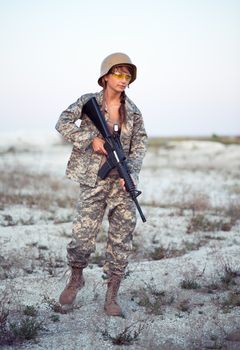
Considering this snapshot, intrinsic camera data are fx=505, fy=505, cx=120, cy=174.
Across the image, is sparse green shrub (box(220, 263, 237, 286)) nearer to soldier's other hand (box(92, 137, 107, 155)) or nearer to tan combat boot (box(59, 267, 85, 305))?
tan combat boot (box(59, 267, 85, 305))

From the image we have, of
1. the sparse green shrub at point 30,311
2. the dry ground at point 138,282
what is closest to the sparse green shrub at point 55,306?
the dry ground at point 138,282

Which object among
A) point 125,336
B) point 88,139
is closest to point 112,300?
point 125,336

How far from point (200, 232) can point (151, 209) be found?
6.50 feet

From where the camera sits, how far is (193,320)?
13.8 ft

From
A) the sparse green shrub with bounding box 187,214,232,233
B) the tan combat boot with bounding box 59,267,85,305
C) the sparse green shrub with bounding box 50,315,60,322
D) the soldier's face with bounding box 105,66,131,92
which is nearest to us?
the sparse green shrub with bounding box 50,315,60,322

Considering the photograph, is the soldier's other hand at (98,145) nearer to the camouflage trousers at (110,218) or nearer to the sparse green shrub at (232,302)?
the camouflage trousers at (110,218)

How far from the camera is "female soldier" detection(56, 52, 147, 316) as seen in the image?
4164 millimetres

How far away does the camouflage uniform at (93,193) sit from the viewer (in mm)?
4191

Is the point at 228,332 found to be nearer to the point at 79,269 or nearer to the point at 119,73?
the point at 79,269

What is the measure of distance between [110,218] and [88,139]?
2.37 feet

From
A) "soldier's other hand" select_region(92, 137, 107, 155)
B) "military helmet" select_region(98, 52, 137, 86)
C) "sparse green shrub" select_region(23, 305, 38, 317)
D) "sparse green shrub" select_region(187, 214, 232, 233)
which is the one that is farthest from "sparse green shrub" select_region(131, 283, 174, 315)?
"sparse green shrub" select_region(187, 214, 232, 233)

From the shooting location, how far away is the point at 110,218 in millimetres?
4344

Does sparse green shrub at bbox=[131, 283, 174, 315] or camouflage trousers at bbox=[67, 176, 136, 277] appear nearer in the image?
camouflage trousers at bbox=[67, 176, 136, 277]

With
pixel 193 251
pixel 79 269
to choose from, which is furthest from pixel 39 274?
pixel 193 251
